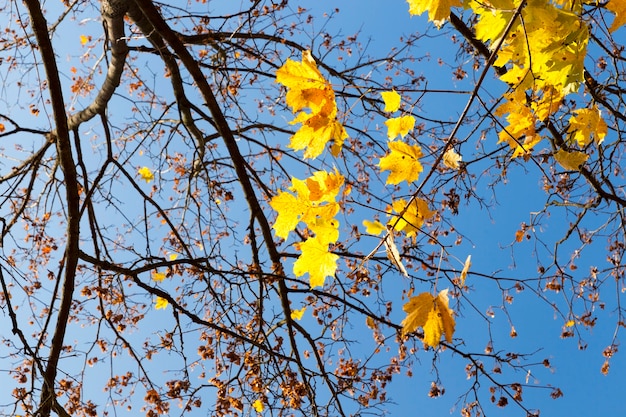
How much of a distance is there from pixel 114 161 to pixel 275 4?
1527 mm

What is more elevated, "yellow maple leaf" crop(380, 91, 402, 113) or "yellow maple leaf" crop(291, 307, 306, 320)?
"yellow maple leaf" crop(291, 307, 306, 320)

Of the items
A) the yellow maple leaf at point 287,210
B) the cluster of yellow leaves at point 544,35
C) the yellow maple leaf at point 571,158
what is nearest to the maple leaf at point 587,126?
the yellow maple leaf at point 571,158

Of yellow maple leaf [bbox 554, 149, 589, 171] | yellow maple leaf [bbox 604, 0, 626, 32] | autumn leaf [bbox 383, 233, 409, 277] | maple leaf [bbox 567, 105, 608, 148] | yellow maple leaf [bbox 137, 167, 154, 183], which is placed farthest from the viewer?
yellow maple leaf [bbox 137, 167, 154, 183]

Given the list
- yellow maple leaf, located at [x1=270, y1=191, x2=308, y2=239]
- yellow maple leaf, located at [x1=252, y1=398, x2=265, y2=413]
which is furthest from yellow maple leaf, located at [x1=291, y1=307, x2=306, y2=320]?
yellow maple leaf, located at [x1=270, y1=191, x2=308, y2=239]

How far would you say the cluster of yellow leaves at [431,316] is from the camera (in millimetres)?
1306

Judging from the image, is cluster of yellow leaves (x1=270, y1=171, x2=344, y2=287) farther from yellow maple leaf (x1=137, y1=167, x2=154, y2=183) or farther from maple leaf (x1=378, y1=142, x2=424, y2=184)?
yellow maple leaf (x1=137, y1=167, x2=154, y2=183)

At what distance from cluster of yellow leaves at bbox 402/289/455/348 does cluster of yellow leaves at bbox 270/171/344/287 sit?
23cm

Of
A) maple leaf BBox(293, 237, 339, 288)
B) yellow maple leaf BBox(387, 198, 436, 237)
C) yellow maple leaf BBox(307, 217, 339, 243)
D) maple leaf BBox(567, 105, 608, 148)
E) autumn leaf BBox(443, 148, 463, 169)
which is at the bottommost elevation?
maple leaf BBox(293, 237, 339, 288)

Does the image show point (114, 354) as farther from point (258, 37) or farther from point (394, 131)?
point (394, 131)

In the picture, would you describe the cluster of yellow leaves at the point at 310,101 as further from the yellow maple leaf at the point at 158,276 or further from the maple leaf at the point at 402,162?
the yellow maple leaf at the point at 158,276

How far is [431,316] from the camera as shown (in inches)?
51.7

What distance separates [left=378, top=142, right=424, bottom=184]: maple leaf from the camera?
1601 mm

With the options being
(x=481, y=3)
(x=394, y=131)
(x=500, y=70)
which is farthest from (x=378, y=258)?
(x=481, y=3)

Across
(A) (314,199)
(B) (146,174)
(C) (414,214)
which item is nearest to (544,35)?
(C) (414,214)
